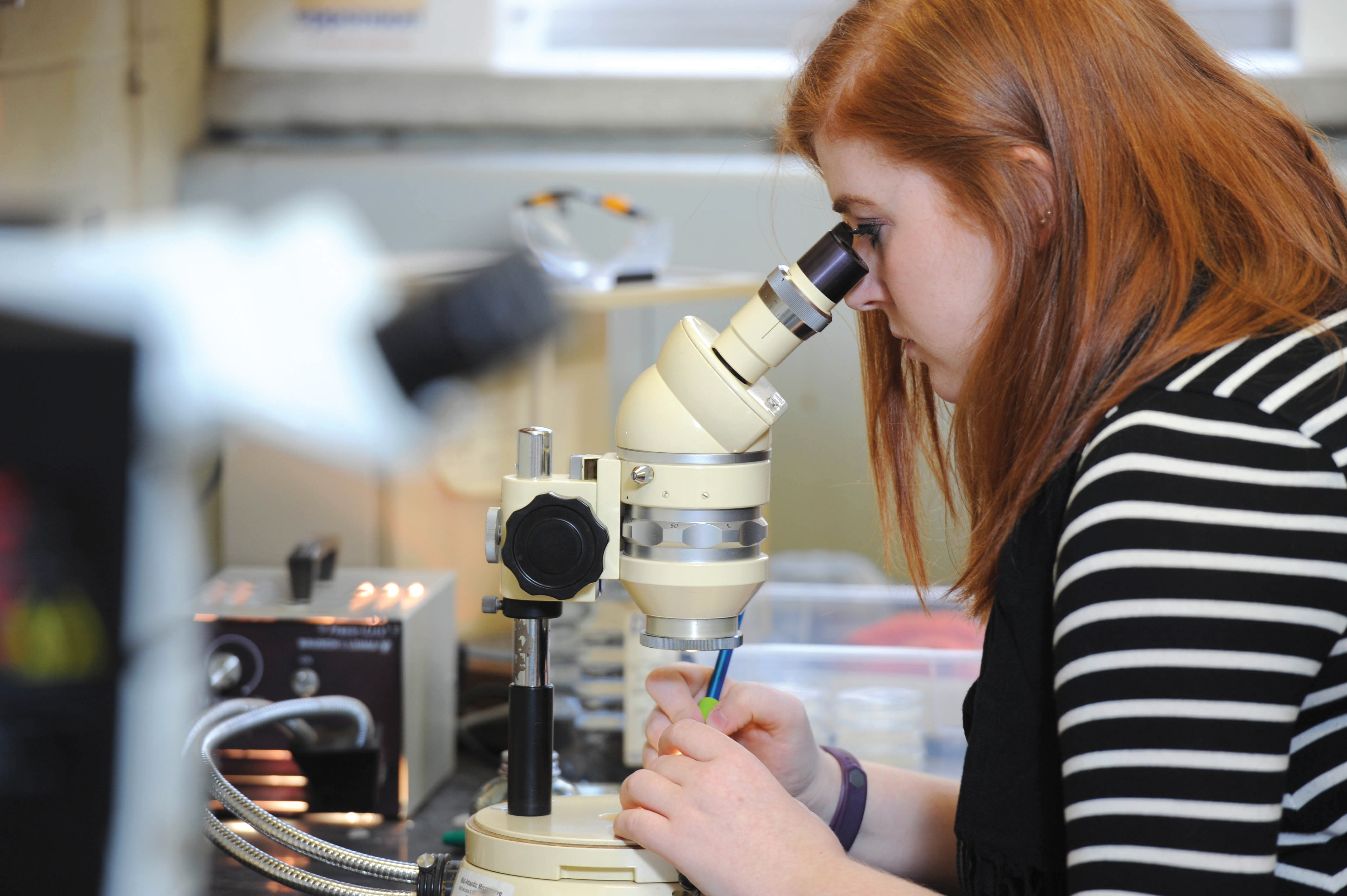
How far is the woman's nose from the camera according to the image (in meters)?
0.79

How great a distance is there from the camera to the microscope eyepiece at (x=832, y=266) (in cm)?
74

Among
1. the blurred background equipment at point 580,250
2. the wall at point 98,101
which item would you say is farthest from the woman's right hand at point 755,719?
the wall at point 98,101

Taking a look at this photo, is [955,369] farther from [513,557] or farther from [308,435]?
[308,435]

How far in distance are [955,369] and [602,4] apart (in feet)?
4.63

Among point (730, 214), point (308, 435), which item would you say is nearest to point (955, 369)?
point (308, 435)

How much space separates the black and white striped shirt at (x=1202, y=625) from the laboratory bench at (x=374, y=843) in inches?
24.4

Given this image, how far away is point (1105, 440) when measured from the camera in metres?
0.60

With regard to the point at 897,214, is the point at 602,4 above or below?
above

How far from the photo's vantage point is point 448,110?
194 cm

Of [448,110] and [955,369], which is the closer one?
[955,369]

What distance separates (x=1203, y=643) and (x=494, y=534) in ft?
1.46

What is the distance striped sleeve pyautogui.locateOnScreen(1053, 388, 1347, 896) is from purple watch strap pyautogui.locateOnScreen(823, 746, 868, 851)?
40 cm

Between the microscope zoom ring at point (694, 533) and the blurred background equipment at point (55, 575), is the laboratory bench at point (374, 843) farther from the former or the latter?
the microscope zoom ring at point (694, 533)

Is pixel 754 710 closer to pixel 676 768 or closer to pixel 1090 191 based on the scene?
pixel 676 768
